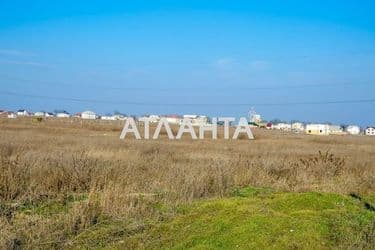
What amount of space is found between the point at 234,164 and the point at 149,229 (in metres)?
7.86

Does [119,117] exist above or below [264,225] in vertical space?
above

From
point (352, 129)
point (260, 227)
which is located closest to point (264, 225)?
point (260, 227)

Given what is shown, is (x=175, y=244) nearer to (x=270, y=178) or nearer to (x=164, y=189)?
(x=164, y=189)

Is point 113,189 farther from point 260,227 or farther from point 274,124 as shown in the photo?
point 274,124

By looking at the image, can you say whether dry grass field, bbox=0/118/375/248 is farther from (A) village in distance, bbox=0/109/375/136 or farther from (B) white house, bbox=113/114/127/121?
(B) white house, bbox=113/114/127/121

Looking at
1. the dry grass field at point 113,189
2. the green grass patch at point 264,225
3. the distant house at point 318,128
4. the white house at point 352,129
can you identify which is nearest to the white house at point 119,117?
→ the distant house at point 318,128

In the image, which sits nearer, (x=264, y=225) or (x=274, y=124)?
(x=264, y=225)

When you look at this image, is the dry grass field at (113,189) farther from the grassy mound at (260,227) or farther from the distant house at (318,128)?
the distant house at (318,128)

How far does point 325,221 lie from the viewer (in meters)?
8.06

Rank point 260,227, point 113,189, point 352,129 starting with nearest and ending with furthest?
point 260,227
point 113,189
point 352,129

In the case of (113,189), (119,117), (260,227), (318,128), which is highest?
(119,117)

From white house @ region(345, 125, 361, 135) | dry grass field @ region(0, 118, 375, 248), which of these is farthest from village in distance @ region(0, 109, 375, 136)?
dry grass field @ region(0, 118, 375, 248)

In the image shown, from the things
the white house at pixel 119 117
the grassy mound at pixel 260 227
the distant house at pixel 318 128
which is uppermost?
the white house at pixel 119 117

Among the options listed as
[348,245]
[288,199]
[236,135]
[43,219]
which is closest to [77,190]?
[43,219]
